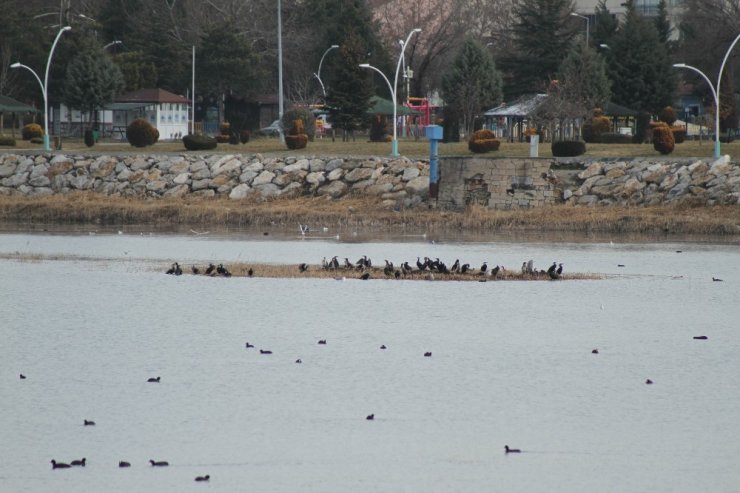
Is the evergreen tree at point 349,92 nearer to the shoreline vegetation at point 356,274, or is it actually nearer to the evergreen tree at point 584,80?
the evergreen tree at point 584,80

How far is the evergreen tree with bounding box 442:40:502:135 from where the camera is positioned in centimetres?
8050

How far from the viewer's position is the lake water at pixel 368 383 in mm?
15180

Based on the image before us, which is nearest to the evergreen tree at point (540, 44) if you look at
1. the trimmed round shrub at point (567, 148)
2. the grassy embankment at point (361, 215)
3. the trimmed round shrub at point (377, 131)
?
the trimmed round shrub at point (377, 131)

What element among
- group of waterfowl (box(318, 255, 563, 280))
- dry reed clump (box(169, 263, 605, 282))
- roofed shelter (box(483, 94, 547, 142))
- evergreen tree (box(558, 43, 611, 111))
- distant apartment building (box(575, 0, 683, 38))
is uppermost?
distant apartment building (box(575, 0, 683, 38))

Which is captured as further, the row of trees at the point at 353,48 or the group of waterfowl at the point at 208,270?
the row of trees at the point at 353,48

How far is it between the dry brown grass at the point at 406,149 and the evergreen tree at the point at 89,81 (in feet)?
44.5

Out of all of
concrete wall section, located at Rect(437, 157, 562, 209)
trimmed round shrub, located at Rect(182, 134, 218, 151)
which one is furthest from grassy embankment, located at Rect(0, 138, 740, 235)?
trimmed round shrub, located at Rect(182, 134, 218, 151)

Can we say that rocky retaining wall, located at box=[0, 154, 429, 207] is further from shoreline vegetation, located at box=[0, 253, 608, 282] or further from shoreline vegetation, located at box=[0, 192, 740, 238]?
shoreline vegetation, located at box=[0, 253, 608, 282]

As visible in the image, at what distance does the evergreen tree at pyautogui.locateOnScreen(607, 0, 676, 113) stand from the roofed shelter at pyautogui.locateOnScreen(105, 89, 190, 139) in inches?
1124

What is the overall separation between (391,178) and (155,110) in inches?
1484

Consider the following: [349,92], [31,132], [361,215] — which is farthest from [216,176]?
[31,132]

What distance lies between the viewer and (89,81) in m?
84.3

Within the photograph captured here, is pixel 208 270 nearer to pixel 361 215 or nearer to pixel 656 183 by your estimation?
pixel 361 215

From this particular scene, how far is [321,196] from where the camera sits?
54.9m
